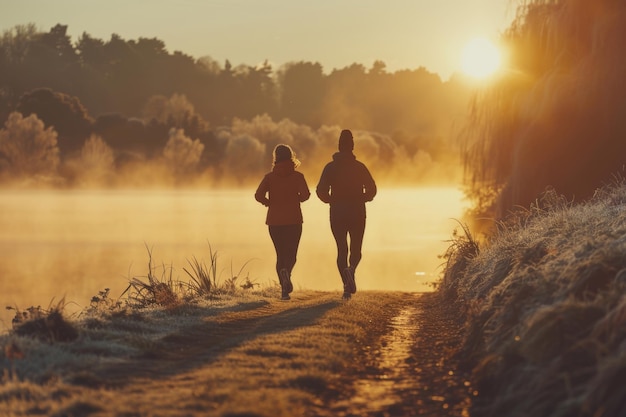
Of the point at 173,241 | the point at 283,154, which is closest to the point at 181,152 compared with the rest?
the point at 173,241

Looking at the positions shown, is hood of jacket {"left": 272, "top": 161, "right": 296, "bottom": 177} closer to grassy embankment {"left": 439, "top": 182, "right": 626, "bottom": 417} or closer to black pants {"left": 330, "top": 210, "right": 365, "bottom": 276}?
black pants {"left": 330, "top": 210, "right": 365, "bottom": 276}

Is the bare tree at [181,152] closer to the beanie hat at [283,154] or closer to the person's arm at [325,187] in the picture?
the beanie hat at [283,154]

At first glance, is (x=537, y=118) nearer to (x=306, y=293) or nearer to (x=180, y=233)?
(x=306, y=293)

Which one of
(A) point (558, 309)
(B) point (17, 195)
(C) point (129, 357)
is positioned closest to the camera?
(A) point (558, 309)

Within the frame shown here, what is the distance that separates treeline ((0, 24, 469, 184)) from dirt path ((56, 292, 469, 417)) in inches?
2653

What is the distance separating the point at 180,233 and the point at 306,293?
117 ft

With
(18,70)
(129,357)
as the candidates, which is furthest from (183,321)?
(18,70)

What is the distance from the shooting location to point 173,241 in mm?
46469

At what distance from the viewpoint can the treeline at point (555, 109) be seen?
21578mm

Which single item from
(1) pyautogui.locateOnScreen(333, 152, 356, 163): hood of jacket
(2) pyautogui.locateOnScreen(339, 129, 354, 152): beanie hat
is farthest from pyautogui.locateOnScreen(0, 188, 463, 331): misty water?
(2) pyautogui.locateOnScreen(339, 129, 354, 152): beanie hat

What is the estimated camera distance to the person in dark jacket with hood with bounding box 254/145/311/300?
15.0 m

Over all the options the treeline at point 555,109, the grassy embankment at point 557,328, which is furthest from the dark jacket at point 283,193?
the treeline at point 555,109

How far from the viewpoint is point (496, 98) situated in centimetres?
2525

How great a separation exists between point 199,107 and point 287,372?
123 metres
